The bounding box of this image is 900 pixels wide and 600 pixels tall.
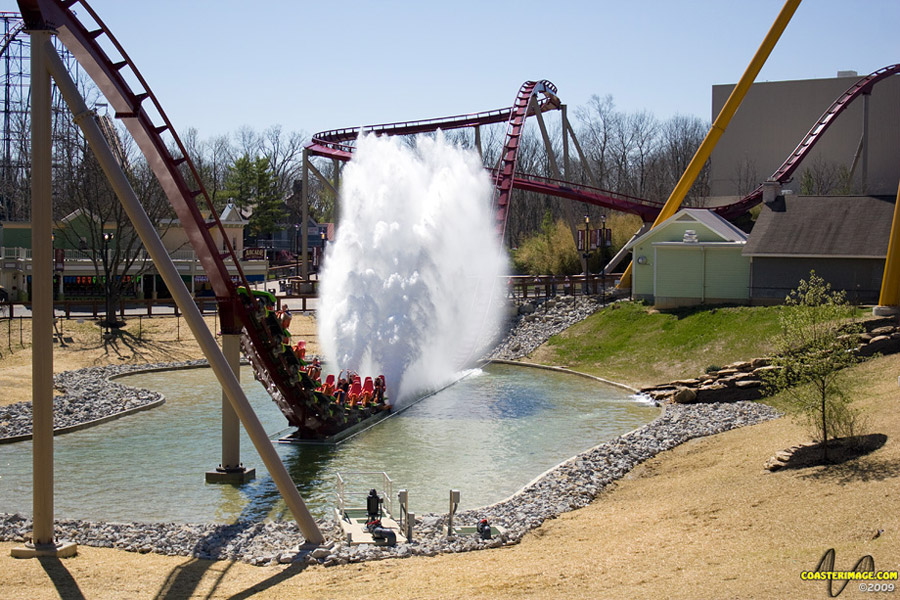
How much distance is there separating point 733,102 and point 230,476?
116 feet

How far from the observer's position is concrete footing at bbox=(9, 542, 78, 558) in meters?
14.1

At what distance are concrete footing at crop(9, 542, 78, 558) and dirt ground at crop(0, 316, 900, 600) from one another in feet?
0.61

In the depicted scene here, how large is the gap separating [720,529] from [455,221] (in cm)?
2727

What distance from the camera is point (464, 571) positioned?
1341 cm

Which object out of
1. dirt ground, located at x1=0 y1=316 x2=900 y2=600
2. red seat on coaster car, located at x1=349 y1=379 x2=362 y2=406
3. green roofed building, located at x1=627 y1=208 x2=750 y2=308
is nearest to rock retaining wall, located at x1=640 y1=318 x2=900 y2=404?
red seat on coaster car, located at x1=349 y1=379 x2=362 y2=406

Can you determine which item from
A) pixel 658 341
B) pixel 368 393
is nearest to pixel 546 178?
pixel 658 341

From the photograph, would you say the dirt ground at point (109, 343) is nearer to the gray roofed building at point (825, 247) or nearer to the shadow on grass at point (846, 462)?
the gray roofed building at point (825, 247)

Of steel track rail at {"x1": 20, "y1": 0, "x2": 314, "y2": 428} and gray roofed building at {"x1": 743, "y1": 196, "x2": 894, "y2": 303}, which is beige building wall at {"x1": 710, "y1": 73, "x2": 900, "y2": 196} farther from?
steel track rail at {"x1": 20, "y1": 0, "x2": 314, "y2": 428}

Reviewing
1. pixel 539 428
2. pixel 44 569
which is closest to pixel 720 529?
pixel 44 569

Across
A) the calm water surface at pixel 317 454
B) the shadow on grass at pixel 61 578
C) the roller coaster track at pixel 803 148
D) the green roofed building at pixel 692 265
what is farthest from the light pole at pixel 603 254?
the shadow on grass at pixel 61 578

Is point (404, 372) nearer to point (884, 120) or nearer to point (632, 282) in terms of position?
point (632, 282)

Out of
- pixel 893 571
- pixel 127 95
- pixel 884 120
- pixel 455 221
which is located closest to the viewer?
pixel 893 571

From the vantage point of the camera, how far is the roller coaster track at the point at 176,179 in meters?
16.7

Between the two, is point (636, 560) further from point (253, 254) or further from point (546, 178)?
point (253, 254)
